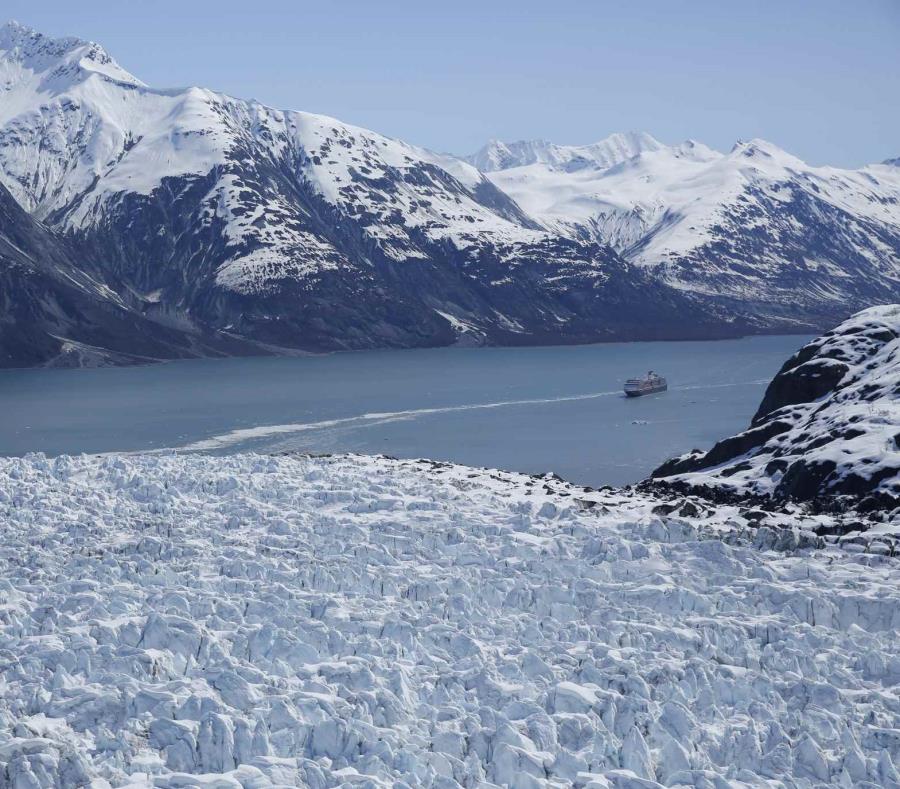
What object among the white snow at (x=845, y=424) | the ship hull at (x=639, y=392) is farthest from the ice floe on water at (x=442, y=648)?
the ship hull at (x=639, y=392)

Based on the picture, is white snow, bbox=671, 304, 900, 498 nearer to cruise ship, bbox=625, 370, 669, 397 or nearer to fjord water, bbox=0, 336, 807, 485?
fjord water, bbox=0, 336, 807, 485

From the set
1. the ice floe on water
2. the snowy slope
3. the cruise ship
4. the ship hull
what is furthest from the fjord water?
the ice floe on water

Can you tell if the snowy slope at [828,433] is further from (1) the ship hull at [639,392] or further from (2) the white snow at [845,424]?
(1) the ship hull at [639,392]

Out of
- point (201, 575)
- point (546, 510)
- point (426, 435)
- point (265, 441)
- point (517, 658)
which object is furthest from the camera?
point (426, 435)

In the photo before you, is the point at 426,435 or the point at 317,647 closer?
the point at 317,647

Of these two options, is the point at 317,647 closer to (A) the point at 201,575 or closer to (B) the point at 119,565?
(A) the point at 201,575

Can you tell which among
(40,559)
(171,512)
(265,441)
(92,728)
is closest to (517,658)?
(92,728)
